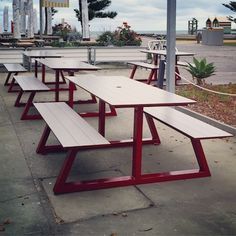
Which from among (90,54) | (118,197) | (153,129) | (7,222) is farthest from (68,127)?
(90,54)

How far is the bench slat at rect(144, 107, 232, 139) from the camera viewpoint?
4.20 metres

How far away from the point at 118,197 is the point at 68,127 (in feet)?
3.02

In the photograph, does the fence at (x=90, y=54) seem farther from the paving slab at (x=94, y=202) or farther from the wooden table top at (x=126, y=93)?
the paving slab at (x=94, y=202)

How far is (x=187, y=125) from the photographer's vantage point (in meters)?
4.59

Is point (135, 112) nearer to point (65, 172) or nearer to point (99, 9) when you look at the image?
point (65, 172)

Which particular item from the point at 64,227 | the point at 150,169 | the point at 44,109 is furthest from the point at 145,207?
the point at 44,109

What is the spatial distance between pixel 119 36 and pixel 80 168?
43.9 feet

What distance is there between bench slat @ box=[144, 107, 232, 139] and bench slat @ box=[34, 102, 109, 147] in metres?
0.84

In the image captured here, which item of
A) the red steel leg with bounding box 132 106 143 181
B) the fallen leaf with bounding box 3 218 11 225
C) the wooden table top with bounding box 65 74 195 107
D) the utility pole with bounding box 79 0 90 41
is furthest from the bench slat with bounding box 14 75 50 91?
the utility pole with bounding box 79 0 90 41

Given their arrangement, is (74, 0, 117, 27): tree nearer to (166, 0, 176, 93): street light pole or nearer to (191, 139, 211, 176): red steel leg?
(166, 0, 176, 93): street light pole

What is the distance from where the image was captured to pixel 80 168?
4.62 meters

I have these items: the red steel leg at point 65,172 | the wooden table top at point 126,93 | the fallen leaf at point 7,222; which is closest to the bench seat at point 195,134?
the wooden table top at point 126,93

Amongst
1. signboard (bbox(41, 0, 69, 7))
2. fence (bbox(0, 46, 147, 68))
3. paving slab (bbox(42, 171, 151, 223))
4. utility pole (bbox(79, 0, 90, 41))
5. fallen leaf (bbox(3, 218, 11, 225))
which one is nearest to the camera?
fallen leaf (bbox(3, 218, 11, 225))

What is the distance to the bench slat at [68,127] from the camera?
3.87m
